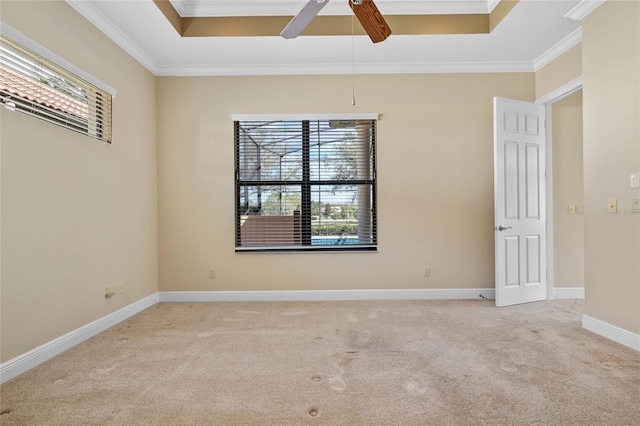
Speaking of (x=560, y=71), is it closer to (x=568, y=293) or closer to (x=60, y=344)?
(x=568, y=293)

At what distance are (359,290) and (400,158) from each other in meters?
1.72

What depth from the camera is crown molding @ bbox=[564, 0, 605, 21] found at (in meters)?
2.65

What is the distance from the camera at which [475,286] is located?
153 inches

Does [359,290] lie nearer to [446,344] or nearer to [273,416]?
[446,344]

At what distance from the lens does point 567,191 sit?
12.5 feet

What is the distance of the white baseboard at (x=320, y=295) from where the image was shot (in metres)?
3.85

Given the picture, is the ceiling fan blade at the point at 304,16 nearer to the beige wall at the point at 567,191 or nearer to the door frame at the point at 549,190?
the door frame at the point at 549,190

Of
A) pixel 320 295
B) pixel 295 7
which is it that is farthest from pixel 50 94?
pixel 320 295

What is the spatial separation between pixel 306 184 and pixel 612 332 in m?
3.21

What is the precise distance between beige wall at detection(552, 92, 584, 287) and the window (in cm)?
502

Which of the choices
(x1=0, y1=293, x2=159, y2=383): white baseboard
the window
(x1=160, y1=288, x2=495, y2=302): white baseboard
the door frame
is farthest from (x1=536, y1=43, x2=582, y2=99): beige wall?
(x1=0, y1=293, x2=159, y2=383): white baseboard

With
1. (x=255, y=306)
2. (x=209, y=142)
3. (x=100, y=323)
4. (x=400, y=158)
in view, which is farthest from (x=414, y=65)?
(x=100, y=323)

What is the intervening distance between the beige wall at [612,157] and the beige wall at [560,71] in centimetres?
43

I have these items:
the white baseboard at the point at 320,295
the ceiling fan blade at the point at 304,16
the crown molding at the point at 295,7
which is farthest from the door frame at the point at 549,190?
the ceiling fan blade at the point at 304,16
